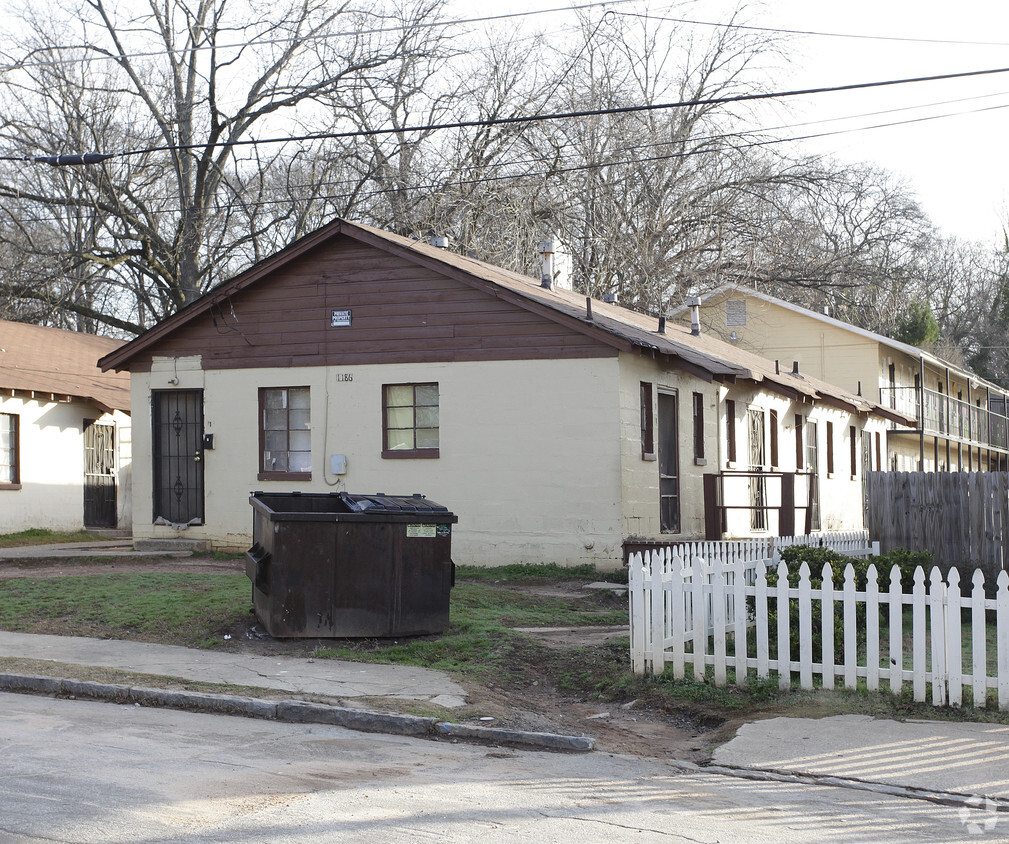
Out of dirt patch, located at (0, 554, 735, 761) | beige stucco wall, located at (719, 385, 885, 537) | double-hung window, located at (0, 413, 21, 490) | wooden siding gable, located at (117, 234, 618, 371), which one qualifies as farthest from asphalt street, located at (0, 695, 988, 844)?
double-hung window, located at (0, 413, 21, 490)

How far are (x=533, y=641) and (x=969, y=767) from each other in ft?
16.2

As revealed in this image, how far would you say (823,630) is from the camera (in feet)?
28.4

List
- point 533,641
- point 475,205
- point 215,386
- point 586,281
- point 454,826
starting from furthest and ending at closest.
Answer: point 586,281, point 475,205, point 215,386, point 533,641, point 454,826

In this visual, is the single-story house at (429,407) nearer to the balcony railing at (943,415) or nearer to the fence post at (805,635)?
the fence post at (805,635)

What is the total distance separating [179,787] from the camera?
→ 20.3 feet

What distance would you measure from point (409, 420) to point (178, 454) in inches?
179

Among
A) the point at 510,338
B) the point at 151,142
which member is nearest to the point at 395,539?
the point at 510,338

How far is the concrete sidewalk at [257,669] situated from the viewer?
9062 mm

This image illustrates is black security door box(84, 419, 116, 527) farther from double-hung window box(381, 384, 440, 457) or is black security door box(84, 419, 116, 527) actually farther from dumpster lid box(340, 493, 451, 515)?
dumpster lid box(340, 493, 451, 515)

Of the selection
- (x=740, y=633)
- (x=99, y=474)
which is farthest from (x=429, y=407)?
(x=99, y=474)

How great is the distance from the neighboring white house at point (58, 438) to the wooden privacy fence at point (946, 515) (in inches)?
680

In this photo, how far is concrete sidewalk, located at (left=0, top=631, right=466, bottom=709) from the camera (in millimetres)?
9062

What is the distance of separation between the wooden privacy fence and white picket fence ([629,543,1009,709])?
565cm

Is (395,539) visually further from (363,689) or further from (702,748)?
(702,748)
